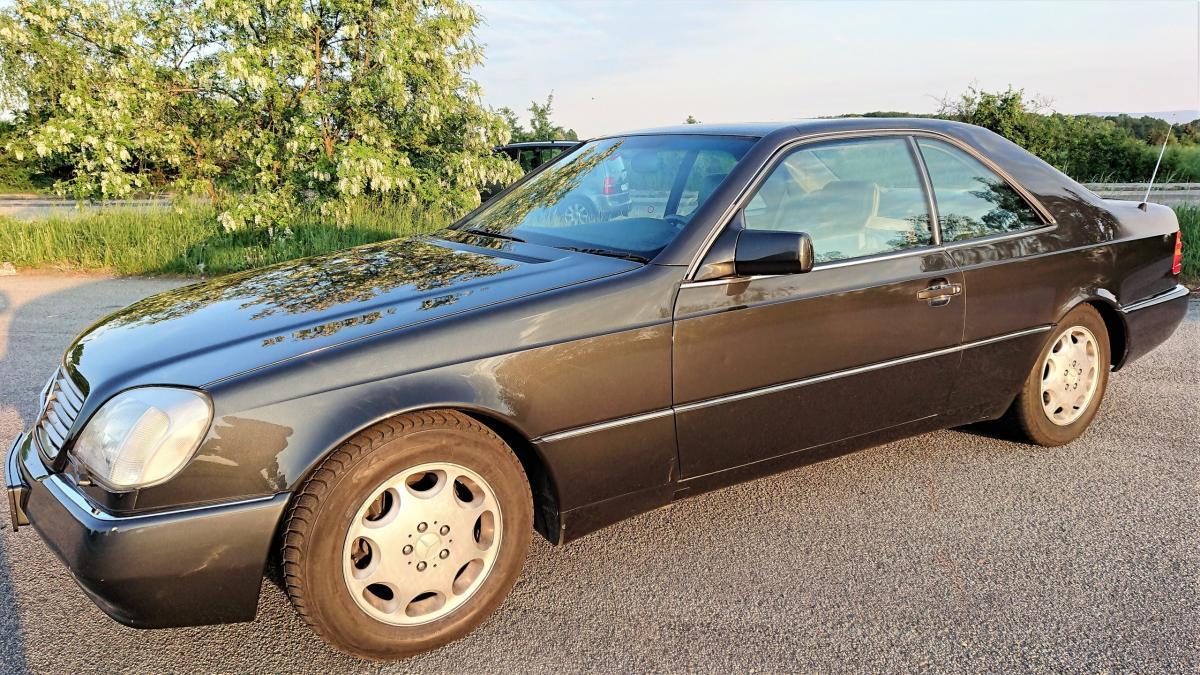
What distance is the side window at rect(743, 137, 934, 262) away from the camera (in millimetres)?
3066

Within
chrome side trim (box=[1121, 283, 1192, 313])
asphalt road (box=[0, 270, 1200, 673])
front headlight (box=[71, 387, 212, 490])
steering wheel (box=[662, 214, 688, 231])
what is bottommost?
asphalt road (box=[0, 270, 1200, 673])

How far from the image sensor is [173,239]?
33.7 feet

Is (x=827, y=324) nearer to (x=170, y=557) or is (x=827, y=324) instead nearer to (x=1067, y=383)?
(x=1067, y=383)

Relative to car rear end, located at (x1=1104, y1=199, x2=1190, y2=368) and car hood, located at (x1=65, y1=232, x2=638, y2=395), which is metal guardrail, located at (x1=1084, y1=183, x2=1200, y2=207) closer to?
car rear end, located at (x1=1104, y1=199, x2=1190, y2=368)

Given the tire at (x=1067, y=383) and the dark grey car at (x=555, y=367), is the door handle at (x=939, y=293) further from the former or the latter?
the tire at (x=1067, y=383)

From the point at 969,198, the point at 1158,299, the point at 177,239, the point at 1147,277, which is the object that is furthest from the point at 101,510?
the point at 177,239

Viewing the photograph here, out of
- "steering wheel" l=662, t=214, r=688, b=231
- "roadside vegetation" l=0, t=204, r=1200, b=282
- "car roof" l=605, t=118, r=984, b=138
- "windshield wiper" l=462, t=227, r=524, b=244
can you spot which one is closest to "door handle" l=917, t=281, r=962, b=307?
"car roof" l=605, t=118, r=984, b=138

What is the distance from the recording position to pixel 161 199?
35.8 ft

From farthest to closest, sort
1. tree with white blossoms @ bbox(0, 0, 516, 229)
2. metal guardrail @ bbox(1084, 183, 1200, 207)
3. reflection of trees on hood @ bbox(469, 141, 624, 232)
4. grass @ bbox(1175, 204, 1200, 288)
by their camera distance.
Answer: metal guardrail @ bbox(1084, 183, 1200, 207), tree with white blossoms @ bbox(0, 0, 516, 229), grass @ bbox(1175, 204, 1200, 288), reflection of trees on hood @ bbox(469, 141, 624, 232)

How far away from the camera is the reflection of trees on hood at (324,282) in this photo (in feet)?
9.13

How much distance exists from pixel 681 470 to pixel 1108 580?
1456 mm

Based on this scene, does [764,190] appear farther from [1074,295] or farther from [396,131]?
[396,131]

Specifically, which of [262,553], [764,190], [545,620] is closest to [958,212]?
[764,190]

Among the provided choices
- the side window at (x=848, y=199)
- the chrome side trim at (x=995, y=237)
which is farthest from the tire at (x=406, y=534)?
the chrome side trim at (x=995, y=237)
